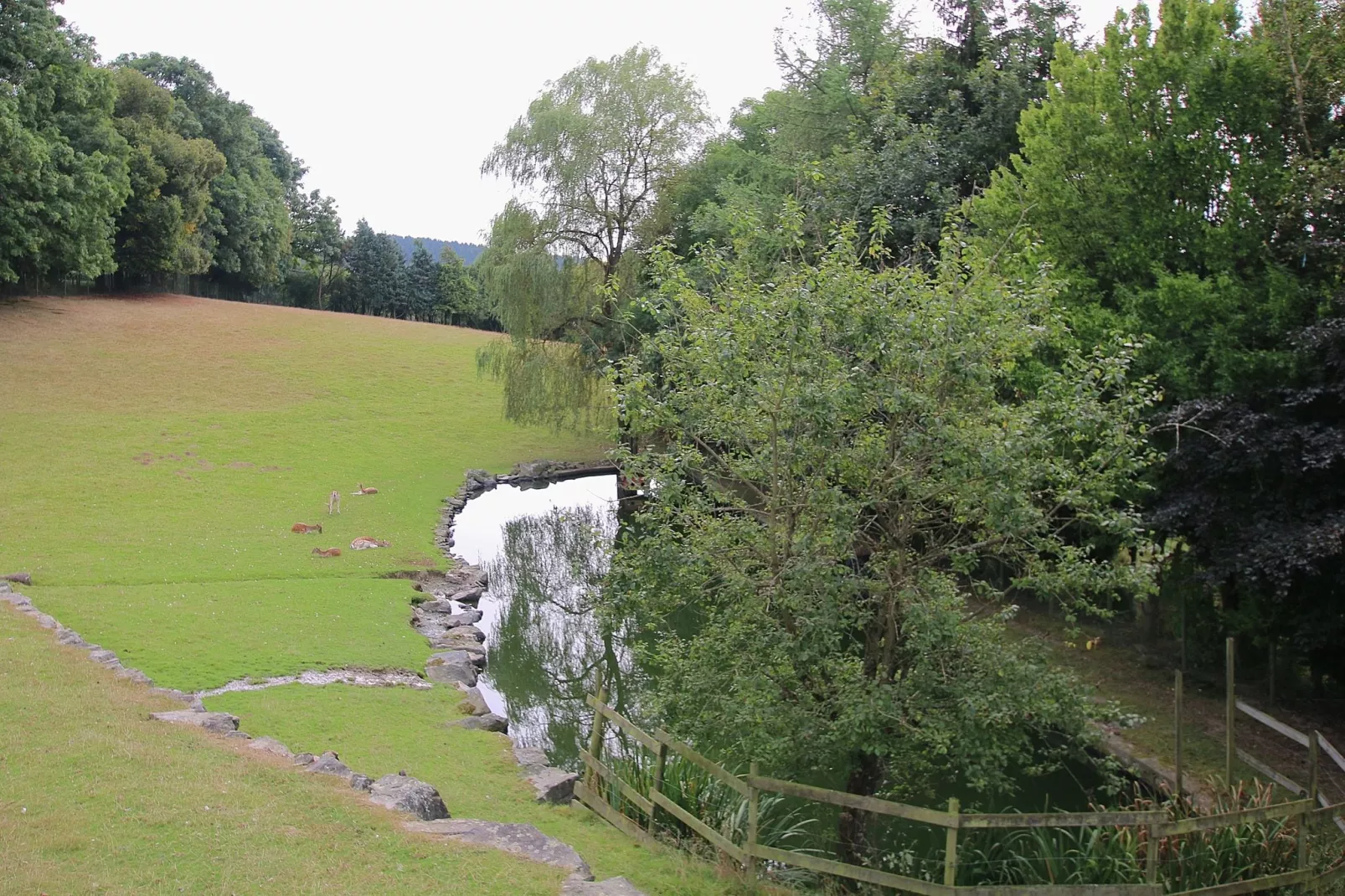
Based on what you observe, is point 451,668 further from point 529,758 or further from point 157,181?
point 157,181

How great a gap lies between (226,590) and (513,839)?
583 inches

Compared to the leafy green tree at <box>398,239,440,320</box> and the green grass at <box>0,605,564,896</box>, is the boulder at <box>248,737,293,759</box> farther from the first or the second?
the leafy green tree at <box>398,239,440,320</box>

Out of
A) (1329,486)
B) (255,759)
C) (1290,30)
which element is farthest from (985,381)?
(1290,30)

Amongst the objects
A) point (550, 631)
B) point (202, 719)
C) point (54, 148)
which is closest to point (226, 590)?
point (550, 631)

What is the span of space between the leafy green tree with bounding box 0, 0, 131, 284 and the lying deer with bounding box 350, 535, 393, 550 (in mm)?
24418

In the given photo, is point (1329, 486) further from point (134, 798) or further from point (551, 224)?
point (551, 224)

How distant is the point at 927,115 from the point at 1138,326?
1070cm

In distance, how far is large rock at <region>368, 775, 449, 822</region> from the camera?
31.1ft

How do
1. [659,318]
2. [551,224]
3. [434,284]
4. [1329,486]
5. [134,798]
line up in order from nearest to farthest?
1. [134,798]
2. [659,318]
3. [1329,486]
4. [551,224]
5. [434,284]

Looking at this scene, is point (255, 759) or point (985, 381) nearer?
point (985, 381)

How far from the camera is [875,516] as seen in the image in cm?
1020

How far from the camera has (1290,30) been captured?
14.4 meters

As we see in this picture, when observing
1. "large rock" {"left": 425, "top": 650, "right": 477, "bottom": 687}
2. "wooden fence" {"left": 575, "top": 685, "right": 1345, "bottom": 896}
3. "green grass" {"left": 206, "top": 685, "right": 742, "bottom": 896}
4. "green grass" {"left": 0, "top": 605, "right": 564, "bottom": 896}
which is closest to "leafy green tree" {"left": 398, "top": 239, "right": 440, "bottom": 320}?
"large rock" {"left": 425, "top": 650, "right": 477, "bottom": 687}

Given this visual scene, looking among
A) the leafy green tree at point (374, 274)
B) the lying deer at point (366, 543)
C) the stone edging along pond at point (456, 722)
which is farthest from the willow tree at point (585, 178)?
the leafy green tree at point (374, 274)
